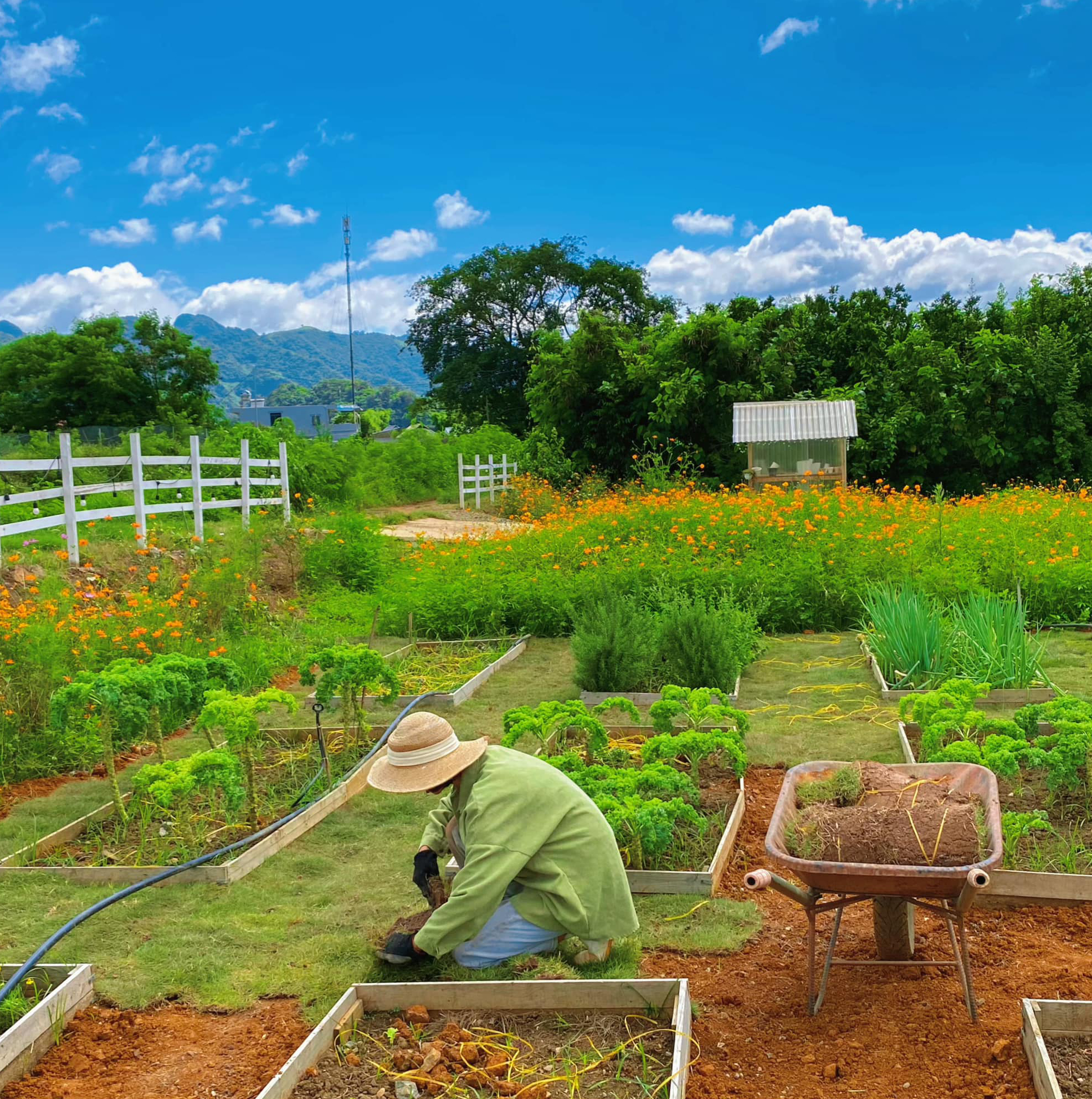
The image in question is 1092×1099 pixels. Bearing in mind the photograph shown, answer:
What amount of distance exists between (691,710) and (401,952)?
8.21ft

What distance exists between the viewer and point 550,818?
369 centimetres

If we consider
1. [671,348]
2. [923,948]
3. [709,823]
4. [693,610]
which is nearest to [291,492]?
[671,348]

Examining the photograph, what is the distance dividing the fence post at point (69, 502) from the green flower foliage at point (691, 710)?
6.69 metres

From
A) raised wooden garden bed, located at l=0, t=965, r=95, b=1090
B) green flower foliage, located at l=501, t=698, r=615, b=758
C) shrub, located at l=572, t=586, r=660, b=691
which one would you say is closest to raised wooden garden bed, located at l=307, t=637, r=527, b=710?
shrub, located at l=572, t=586, r=660, b=691

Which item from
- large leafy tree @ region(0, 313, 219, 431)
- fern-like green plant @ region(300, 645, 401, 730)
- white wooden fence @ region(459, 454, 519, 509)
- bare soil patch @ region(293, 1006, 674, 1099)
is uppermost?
large leafy tree @ region(0, 313, 219, 431)

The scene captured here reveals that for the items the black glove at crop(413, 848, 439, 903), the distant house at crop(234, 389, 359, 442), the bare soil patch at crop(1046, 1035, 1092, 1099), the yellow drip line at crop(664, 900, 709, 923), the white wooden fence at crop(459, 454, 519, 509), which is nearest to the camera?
the bare soil patch at crop(1046, 1035, 1092, 1099)

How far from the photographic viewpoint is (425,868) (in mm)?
4047

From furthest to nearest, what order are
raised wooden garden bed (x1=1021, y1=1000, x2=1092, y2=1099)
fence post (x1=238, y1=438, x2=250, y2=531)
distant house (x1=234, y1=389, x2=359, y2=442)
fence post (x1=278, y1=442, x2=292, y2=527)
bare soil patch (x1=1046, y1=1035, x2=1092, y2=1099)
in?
distant house (x1=234, y1=389, x2=359, y2=442)
fence post (x1=278, y1=442, x2=292, y2=527)
fence post (x1=238, y1=438, x2=250, y2=531)
raised wooden garden bed (x1=1021, y1=1000, x2=1092, y2=1099)
bare soil patch (x1=1046, y1=1035, x2=1092, y2=1099)

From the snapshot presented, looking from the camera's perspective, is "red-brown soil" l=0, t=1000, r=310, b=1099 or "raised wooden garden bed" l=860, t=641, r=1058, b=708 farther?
"raised wooden garden bed" l=860, t=641, r=1058, b=708

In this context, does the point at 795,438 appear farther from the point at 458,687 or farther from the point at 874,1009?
the point at 874,1009

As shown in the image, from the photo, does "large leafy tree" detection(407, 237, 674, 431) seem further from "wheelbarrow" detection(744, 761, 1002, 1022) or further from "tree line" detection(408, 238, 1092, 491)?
"wheelbarrow" detection(744, 761, 1002, 1022)

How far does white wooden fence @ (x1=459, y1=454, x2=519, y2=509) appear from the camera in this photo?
26391 mm

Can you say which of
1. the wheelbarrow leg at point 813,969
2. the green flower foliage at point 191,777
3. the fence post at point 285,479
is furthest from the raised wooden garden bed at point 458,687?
the fence post at point 285,479

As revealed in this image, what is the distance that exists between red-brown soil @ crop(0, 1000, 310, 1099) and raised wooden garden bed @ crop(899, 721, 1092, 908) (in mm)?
2792
